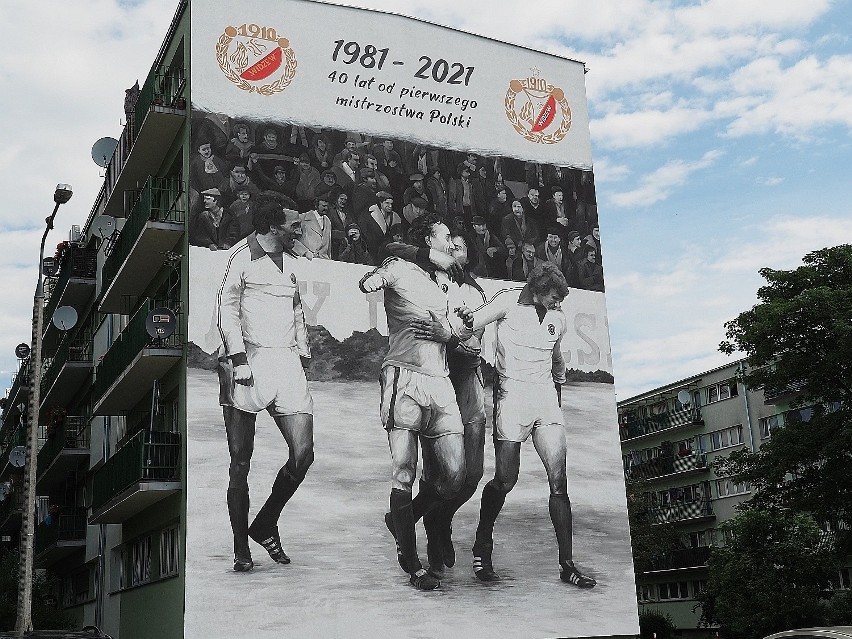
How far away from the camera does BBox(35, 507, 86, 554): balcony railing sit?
A: 38344mm

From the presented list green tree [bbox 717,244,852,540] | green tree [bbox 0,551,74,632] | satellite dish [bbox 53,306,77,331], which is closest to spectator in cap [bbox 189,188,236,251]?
satellite dish [bbox 53,306,77,331]

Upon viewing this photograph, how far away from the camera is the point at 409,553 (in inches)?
1013

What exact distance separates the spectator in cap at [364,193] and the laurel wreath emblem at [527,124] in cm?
526

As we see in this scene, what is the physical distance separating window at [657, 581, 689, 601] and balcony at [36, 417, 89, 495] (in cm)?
3902

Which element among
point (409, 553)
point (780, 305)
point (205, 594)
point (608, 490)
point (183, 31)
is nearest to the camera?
point (205, 594)

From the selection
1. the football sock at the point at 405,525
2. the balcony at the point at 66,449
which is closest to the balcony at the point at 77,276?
the balcony at the point at 66,449

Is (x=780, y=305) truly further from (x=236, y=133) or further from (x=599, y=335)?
(x=236, y=133)

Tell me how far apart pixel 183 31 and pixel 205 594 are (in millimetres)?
14394

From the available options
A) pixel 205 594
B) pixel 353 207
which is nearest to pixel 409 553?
pixel 205 594

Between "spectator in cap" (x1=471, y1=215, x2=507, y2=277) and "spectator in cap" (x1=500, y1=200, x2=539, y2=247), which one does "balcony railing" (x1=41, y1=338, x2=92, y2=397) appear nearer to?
"spectator in cap" (x1=471, y1=215, x2=507, y2=277)

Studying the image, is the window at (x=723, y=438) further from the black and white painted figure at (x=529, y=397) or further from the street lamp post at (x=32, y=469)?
the street lamp post at (x=32, y=469)

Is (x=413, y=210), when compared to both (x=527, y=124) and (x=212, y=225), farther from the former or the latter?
(x=212, y=225)

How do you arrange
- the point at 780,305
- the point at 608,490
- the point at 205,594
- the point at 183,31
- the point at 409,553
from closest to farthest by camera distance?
the point at 205,594, the point at 409,553, the point at 183,31, the point at 608,490, the point at 780,305

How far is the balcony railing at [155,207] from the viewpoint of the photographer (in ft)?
87.2
